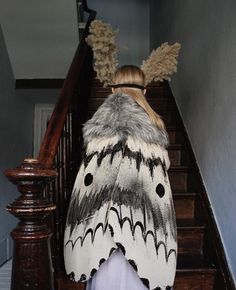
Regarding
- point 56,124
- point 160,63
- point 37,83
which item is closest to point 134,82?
point 56,124

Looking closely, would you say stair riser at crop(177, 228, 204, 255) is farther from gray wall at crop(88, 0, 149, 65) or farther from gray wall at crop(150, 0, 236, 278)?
gray wall at crop(88, 0, 149, 65)

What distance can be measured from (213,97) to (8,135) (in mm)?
2251

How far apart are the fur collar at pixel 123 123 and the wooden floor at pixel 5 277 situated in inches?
60.2

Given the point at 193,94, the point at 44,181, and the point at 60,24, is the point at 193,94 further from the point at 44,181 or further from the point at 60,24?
the point at 44,181

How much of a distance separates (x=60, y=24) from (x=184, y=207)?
6.78ft

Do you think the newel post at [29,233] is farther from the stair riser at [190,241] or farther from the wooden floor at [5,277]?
the wooden floor at [5,277]

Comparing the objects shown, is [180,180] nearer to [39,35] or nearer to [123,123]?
[123,123]

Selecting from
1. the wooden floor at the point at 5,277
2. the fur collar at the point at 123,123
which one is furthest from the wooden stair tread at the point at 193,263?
the wooden floor at the point at 5,277

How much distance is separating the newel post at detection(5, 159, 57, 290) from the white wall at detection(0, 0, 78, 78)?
2.90 metres

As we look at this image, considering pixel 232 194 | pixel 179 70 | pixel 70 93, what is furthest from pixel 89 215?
pixel 179 70

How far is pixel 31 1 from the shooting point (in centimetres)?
337

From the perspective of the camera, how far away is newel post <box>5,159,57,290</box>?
819mm

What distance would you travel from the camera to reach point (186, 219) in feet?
8.57

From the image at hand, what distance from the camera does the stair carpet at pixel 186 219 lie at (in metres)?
2.08
